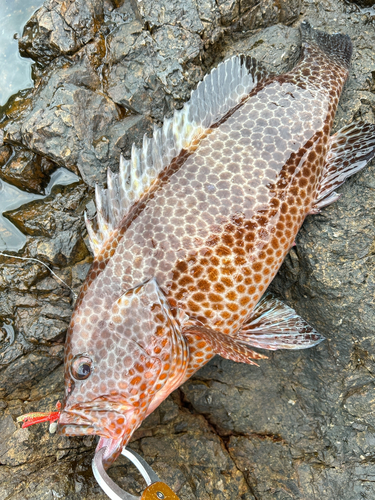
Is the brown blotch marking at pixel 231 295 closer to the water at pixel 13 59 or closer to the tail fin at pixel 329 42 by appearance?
the tail fin at pixel 329 42

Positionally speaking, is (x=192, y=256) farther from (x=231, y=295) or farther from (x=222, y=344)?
(x=222, y=344)

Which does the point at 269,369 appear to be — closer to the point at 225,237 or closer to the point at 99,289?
the point at 225,237

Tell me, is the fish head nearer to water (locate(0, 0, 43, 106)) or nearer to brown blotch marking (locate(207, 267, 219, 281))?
brown blotch marking (locate(207, 267, 219, 281))

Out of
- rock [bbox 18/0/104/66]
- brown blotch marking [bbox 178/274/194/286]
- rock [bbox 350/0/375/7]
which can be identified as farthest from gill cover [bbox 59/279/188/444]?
rock [bbox 350/0/375/7]

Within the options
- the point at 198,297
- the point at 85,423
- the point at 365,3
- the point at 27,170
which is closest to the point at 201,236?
the point at 198,297

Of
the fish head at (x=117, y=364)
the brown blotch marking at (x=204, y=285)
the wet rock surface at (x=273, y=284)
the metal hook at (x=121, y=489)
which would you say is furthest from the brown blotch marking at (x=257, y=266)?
the metal hook at (x=121, y=489)

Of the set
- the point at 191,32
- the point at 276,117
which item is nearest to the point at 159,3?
the point at 191,32

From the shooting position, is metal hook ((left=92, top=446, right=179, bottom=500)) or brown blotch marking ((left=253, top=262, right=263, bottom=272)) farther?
brown blotch marking ((left=253, top=262, right=263, bottom=272))
